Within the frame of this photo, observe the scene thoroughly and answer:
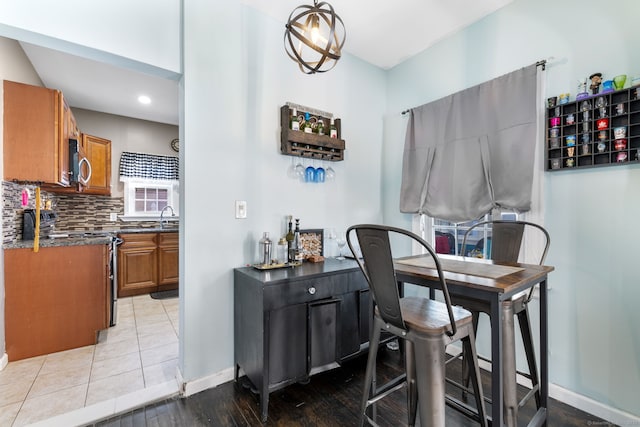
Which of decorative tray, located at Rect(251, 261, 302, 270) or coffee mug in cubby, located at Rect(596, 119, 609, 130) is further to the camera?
decorative tray, located at Rect(251, 261, 302, 270)

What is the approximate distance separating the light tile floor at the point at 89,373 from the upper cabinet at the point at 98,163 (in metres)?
2.15

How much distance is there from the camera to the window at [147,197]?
4.57 meters

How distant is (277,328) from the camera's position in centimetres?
180

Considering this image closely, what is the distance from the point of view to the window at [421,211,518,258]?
2.32m

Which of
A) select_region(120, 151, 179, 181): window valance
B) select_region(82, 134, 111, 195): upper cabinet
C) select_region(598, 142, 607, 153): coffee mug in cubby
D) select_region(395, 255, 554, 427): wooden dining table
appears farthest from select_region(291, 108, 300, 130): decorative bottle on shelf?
select_region(120, 151, 179, 181): window valance

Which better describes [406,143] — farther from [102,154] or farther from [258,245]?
[102,154]

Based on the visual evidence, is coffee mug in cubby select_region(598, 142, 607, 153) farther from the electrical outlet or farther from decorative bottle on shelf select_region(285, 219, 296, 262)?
the electrical outlet

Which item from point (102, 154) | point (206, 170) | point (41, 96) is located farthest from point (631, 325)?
point (102, 154)

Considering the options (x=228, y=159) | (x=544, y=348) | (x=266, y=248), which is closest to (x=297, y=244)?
(x=266, y=248)

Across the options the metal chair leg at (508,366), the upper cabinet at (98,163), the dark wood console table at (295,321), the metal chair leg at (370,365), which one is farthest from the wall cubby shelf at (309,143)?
the upper cabinet at (98,163)

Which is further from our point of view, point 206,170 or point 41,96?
point 41,96

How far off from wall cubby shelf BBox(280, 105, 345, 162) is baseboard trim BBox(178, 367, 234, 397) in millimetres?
1794

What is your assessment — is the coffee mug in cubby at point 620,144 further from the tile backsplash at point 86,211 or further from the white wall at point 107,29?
the tile backsplash at point 86,211

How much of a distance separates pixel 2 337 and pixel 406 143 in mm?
3871
